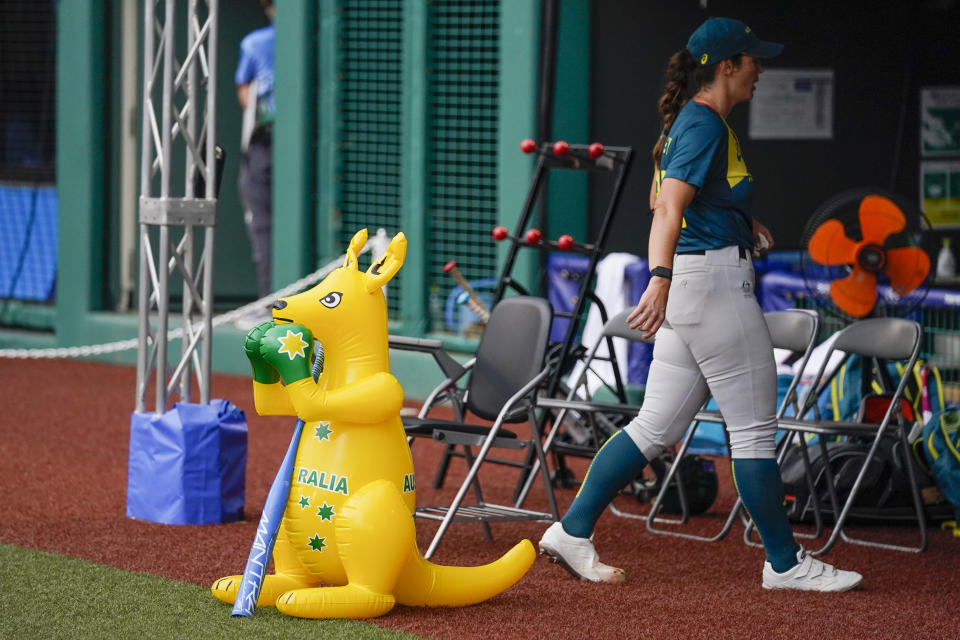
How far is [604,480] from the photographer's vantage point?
4.52m

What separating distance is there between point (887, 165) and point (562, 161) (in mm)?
4015

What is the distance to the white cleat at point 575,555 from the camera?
14.9 ft

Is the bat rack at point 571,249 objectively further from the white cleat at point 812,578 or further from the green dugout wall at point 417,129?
the green dugout wall at point 417,129

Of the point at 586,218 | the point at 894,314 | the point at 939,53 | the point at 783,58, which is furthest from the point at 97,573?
the point at 939,53

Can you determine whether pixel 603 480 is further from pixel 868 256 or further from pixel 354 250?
pixel 868 256

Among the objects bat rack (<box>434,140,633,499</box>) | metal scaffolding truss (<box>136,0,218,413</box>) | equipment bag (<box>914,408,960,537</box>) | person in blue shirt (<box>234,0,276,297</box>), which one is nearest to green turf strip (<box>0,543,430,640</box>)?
metal scaffolding truss (<box>136,0,218,413</box>)

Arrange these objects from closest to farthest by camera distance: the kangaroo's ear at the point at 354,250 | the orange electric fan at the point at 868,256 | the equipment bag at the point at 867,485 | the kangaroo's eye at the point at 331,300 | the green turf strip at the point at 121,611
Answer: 1. the green turf strip at the point at 121,611
2. the kangaroo's eye at the point at 331,300
3. the kangaroo's ear at the point at 354,250
4. the equipment bag at the point at 867,485
5. the orange electric fan at the point at 868,256

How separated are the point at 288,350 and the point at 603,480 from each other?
45.4 inches

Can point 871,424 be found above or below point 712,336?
below

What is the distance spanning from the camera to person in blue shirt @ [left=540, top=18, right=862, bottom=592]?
4.36 m

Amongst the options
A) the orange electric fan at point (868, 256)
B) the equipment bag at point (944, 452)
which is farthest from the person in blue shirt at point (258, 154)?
the equipment bag at point (944, 452)

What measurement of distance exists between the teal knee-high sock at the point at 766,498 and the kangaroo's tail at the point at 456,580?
0.71 meters

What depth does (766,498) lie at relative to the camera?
4414mm

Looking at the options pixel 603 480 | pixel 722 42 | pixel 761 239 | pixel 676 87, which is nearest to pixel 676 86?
pixel 676 87
